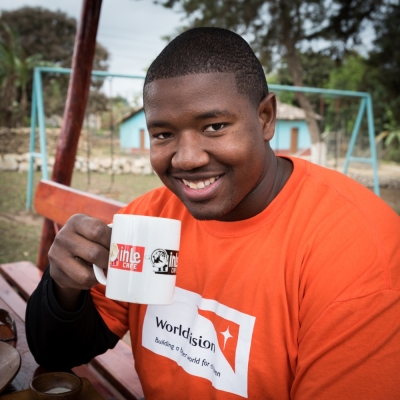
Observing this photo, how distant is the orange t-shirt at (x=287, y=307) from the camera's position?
1.00 metres

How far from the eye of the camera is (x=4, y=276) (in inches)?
115

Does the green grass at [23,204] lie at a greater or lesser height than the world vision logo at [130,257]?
lesser

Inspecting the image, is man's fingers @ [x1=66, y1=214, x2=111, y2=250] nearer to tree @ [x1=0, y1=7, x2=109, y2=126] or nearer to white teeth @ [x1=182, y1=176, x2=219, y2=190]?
white teeth @ [x1=182, y1=176, x2=219, y2=190]

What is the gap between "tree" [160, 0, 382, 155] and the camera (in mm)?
11891

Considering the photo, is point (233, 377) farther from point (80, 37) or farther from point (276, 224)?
point (80, 37)

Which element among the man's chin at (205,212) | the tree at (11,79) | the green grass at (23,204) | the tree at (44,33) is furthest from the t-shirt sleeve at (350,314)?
the tree at (44,33)

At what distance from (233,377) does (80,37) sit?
262 centimetres

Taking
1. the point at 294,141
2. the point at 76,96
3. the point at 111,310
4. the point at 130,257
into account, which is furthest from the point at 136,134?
the point at 130,257

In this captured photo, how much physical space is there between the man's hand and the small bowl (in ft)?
0.79

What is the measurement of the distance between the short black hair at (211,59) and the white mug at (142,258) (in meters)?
0.43

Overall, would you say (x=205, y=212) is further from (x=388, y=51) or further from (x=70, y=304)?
(x=388, y=51)

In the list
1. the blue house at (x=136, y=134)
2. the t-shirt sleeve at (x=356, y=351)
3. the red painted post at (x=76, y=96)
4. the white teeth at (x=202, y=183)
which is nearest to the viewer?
the t-shirt sleeve at (x=356, y=351)

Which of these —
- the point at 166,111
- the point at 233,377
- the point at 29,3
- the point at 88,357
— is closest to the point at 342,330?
the point at 233,377

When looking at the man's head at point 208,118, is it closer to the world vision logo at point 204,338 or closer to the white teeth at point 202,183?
the white teeth at point 202,183
